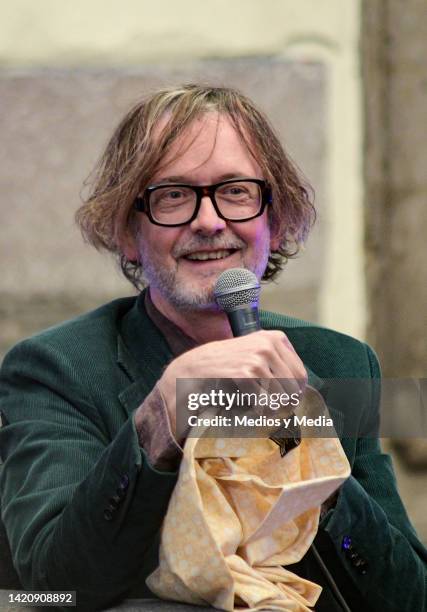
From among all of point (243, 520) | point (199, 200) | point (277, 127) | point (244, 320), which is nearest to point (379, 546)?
point (243, 520)

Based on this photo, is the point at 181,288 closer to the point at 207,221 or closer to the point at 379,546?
the point at 207,221

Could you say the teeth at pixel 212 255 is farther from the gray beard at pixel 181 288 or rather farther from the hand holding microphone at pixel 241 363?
the hand holding microphone at pixel 241 363

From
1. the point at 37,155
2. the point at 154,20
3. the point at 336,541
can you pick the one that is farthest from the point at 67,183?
the point at 336,541

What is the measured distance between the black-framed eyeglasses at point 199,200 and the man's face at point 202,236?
13 mm

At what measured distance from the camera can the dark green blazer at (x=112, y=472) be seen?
2221 millimetres

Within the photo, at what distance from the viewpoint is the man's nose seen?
2.63 metres

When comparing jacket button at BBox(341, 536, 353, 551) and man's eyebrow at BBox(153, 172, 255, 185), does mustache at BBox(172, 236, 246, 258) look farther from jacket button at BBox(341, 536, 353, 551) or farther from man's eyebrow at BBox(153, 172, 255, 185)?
jacket button at BBox(341, 536, 353, 551)

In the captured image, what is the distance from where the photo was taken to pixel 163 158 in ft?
8.94

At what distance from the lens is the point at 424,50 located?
187 inches

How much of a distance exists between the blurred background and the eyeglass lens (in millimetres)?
1888

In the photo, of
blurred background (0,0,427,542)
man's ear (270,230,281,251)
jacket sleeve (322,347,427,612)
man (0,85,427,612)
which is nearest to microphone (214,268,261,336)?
man (0,85,427,612)

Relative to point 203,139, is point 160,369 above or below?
below

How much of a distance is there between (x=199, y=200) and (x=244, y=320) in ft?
1.35

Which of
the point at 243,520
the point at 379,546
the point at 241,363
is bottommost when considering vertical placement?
the point at 379,546
